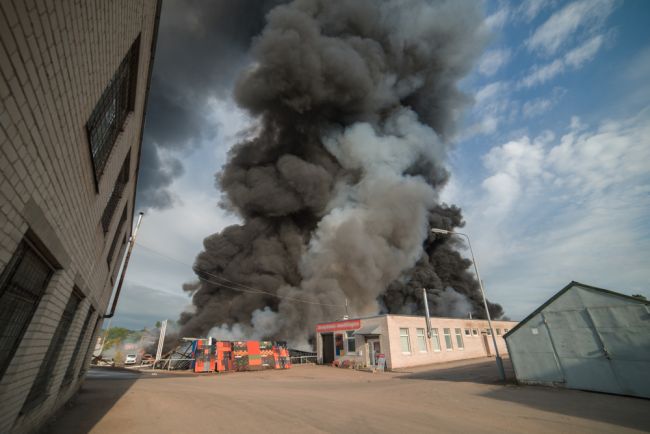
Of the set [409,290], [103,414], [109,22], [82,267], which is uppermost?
[409,290]

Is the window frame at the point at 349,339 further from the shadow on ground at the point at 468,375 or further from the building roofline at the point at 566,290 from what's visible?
the building roofline at the point at 566,290

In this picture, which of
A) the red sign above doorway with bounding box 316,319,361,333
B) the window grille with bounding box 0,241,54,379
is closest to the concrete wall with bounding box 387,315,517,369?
the red sign above doorway with bounding box 316,319,361,333

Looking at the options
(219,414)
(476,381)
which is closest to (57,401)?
(219,414)

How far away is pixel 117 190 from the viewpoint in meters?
7.94

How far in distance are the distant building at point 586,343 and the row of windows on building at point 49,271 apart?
12841mm

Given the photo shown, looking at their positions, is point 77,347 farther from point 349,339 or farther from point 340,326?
point 340,326

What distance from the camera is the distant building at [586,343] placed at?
27.1 feet

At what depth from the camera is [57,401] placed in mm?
6297

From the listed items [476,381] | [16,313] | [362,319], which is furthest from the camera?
[362,319]

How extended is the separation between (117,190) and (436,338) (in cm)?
2281

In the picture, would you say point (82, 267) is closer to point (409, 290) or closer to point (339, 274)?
point (339, 274)

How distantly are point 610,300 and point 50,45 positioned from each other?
42.7 feet

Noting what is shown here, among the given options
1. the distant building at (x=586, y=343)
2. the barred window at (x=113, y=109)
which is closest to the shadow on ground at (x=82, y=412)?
the barred window at (x=113, y=109)

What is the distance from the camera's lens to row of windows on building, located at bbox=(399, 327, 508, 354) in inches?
825
